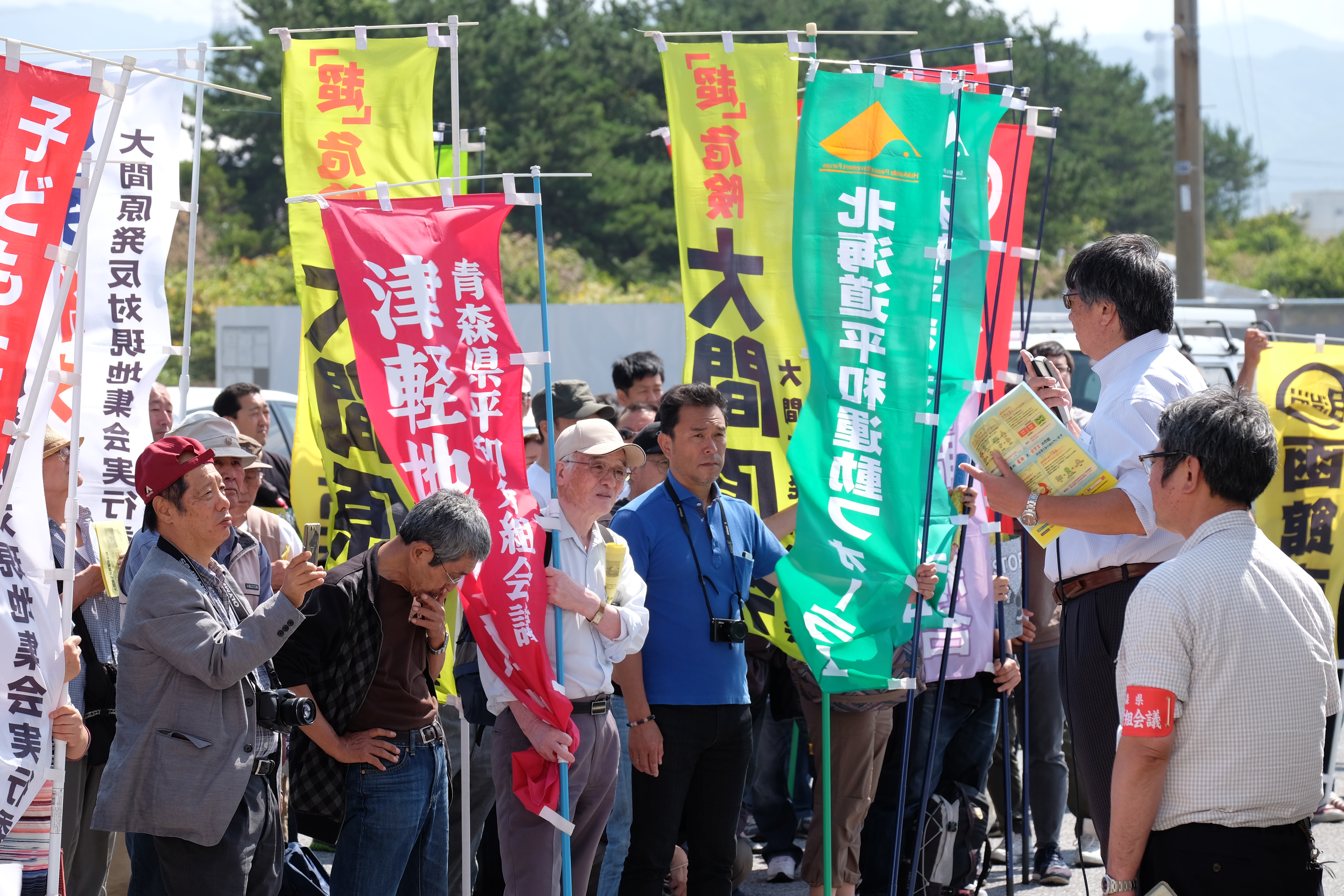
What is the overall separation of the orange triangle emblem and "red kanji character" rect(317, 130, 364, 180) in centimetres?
213

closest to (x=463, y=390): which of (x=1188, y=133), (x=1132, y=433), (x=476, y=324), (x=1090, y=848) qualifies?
(x=476, y=324)

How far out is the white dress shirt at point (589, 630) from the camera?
4.18 meters

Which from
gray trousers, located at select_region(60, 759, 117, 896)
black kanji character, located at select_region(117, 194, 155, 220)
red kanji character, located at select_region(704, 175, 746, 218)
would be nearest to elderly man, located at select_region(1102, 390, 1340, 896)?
red kanji character, located at select_region(704, 175, 746, 218)

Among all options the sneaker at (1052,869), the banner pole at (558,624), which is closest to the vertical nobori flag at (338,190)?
the banner pole at (558,624)

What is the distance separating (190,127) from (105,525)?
3020 cm

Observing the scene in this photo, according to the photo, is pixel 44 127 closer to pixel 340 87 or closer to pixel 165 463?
pixel 165 463

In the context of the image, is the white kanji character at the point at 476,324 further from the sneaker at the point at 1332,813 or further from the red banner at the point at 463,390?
the sneaker at the point at 1332,813

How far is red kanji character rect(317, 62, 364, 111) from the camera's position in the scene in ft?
18.3

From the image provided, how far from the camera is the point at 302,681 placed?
3.89m

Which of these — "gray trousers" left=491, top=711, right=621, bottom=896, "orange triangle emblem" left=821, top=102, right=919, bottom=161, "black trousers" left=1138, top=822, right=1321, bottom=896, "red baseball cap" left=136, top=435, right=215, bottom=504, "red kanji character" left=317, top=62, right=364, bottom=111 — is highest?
"red kanji character" left=317, top=62, right=364, bottom=111

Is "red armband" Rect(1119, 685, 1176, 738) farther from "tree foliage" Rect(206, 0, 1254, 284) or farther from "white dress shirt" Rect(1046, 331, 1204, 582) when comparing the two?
"tree foliage" Rect(206, 0, 1254, 284)

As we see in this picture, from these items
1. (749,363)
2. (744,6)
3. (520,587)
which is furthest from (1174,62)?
(744,6)

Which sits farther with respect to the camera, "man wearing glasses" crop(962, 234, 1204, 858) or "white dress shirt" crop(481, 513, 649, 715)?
"white dress shirt" crop(481, 513, 649, 715)

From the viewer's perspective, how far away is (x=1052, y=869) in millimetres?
5918
